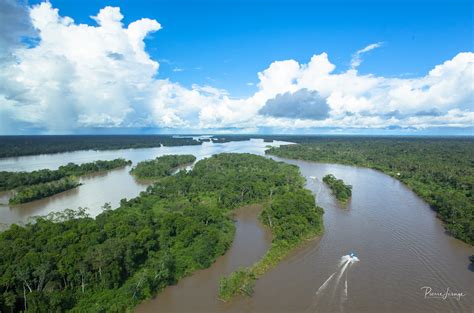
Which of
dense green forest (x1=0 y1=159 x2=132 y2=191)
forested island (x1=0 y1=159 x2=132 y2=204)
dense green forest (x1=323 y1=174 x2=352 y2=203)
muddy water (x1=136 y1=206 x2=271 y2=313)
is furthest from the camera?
dense green forest (x1=0 y1=159 x2=132 y2=191)

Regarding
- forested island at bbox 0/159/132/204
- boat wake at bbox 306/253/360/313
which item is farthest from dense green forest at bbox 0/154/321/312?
forested island at bbox 0/159/132/204

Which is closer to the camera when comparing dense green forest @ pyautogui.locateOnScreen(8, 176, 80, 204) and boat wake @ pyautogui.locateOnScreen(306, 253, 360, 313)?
boat wake @ pyautogui.locateOnScreen(306, 253, 360, 313)

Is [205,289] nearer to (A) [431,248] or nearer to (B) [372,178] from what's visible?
(A) [431,248]

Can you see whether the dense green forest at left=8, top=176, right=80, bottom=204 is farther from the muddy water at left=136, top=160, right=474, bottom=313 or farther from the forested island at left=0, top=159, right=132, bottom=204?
the muddy water at left=136, top=160, right=474, bottom=313

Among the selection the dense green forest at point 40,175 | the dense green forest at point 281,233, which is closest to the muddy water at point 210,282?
the dense green forest at point 281,233

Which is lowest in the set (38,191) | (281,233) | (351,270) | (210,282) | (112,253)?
(351,270)

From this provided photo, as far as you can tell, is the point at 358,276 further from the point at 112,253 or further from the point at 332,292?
the point at 112,253

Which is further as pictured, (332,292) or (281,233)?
(281,233)

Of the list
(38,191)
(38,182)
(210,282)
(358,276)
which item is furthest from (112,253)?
(38,182)
